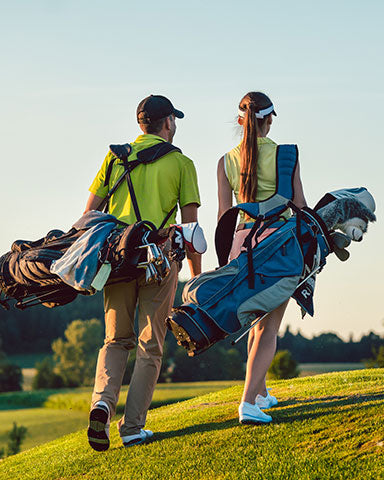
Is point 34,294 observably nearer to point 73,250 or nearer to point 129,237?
point 73,250

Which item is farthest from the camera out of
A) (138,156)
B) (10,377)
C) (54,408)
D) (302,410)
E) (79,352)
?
(79,352)

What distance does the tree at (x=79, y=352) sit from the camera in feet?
193

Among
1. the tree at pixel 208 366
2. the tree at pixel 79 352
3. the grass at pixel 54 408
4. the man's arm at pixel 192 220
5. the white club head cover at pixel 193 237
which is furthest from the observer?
the tree at pixel 79 352

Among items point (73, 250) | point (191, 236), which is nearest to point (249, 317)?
point (191, 236)

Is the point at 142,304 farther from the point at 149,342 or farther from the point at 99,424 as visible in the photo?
the point at 99,424

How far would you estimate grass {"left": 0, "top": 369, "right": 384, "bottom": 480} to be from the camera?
5.02 metres

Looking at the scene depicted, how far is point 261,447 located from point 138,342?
1351 mm

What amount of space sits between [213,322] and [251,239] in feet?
2.55

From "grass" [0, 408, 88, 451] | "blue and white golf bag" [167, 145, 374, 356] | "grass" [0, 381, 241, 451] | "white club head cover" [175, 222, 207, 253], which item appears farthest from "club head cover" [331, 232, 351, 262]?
"grass" [0, 408, 88, 451]

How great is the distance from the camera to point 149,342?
19.6 feet

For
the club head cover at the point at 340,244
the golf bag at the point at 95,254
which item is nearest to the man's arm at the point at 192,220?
the golf bag at the point at 95,254

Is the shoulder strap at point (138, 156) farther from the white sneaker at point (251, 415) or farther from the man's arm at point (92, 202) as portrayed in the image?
the white sneaker at point (251, 415)

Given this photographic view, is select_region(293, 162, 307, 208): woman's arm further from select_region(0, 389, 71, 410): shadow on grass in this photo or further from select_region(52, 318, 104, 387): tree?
select_region(52, 318, 104, 387): tree

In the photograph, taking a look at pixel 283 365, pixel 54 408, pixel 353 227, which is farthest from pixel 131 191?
pixel 54 408
